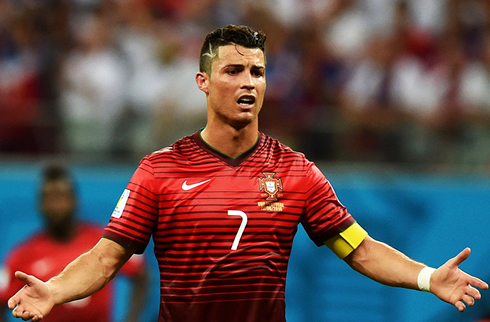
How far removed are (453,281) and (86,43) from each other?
5.98 m

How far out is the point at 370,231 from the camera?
26.2 ft

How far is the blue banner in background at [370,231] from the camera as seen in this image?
795cm

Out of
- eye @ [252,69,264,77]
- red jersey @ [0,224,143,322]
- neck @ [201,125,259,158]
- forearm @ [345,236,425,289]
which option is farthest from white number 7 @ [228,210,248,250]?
red jersey @ [0,224,143,322]

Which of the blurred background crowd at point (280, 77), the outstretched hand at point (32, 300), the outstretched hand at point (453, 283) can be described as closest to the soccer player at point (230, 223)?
the outstretched hand at point (453, 283)

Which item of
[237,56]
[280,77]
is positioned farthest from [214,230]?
[280,77]

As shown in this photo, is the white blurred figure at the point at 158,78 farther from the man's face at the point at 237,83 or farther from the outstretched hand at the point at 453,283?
the outstretched hand at the point at 453,283

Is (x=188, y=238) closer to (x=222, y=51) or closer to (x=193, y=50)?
(x=222, y=51)

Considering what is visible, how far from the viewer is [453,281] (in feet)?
13.0

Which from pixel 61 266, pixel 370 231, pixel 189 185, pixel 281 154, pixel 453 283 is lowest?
pixel 61 266

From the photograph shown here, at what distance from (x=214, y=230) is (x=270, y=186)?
15.3 inches

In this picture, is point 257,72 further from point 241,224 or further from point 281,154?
point 241,224

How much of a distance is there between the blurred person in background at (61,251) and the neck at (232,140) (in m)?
2.93

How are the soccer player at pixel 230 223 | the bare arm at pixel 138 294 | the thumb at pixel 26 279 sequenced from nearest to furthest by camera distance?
the thumb at pixel 26 279 < the soccer player at pixel 230 223 < the bare arm at pixel 138 294

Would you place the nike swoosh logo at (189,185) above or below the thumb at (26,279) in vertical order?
above
